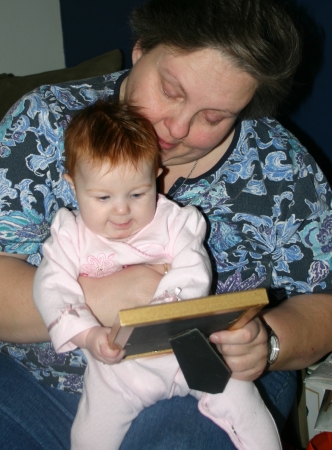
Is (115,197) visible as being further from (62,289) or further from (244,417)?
(244,417)

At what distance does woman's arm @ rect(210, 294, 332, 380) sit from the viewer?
1.10m

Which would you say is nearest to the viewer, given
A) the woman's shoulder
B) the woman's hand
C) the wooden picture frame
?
the wooden picture frame

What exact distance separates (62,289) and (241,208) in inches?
20.9

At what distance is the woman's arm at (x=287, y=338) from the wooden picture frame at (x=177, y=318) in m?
0.11

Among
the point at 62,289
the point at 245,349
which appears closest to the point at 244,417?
the point at 245,349

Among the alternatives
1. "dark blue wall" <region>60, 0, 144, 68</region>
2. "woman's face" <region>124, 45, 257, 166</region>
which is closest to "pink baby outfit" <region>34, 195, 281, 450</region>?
"woman's face" <region>124, 45, 257, 166</region>

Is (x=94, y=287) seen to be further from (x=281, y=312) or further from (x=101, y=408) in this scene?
(x=281, y=312)

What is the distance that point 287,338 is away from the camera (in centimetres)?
128

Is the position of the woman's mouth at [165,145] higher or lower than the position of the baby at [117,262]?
higher

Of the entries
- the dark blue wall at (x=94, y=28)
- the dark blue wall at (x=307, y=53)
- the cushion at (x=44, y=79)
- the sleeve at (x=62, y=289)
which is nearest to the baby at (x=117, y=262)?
the sleeve at (x=62, y=289)

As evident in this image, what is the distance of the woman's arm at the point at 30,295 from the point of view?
45.1 inches

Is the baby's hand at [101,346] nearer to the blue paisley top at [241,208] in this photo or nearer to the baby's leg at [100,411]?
the baby's leg at [100,411]

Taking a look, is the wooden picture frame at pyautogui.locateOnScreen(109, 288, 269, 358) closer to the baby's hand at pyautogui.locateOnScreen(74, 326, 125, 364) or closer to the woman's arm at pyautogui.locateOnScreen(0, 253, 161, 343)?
the baby's hand at pyautogui.locateOnScreen(74, 326, 125, 364)

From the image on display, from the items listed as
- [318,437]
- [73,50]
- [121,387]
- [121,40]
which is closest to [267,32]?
[121,387]
